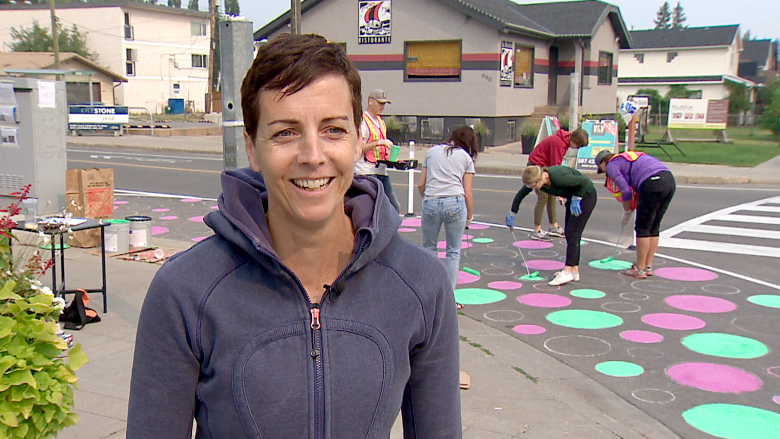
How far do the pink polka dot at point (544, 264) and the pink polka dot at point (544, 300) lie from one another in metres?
1.15

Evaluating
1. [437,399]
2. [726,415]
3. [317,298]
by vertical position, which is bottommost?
[726,415]

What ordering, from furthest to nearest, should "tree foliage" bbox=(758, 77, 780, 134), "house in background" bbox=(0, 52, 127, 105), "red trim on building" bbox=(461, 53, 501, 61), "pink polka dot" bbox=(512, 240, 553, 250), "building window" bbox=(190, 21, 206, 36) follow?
"building window" bbox=(190, 21, 206, 36), "house in background" bbox=(0, 52, 127, 105), "tree foliage" bbox=(758, 77, 780, 134), "red trim on building" bbox=(461, 53, 501, 61), "pink polka dot" bbox=(512, 240, 553, 250)

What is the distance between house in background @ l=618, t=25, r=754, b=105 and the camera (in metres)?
60.5

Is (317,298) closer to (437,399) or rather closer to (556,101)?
(437,399)

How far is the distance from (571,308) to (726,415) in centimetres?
266

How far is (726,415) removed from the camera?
5.17 m

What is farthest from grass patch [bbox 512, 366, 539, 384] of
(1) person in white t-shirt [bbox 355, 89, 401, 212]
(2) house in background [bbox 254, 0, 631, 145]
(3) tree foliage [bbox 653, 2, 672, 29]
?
(3) tree foliage [bbox 653, 2, 672, 29]

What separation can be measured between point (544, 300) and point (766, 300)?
2.42 meters

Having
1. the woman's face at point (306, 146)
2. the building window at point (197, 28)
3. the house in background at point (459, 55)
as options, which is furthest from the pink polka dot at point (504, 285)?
the building window at point (197, 28)

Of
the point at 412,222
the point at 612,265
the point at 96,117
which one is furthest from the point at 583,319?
the point at 96,117

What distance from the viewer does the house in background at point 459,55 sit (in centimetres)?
2750

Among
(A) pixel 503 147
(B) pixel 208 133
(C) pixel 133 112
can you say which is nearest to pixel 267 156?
(A) pixel 503 147

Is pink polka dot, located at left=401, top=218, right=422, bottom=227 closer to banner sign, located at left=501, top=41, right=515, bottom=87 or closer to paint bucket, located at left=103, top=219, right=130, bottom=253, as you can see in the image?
paint bucket, located at left=103, top=219, right=130, bottom=253

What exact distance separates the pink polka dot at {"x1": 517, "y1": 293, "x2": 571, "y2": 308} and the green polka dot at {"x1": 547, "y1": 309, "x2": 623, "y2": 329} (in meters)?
0.24
